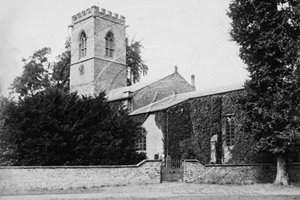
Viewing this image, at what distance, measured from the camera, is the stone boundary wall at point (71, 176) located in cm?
1666

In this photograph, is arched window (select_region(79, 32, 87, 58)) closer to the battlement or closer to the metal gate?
the battlement

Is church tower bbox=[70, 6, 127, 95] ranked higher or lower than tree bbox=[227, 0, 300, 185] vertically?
higher

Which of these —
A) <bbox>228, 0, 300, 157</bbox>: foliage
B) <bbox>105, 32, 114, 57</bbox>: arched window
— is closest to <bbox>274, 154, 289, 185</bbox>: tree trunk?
<bbox>228, 0, 300, 157</bbox>: foliage

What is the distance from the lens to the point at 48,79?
4453 cm

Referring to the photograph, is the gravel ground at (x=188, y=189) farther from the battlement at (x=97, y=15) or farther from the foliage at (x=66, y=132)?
the battlement at (x=97, y=15)

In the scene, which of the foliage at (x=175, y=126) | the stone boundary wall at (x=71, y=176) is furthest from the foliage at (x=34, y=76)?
the stone boundary wall at (x=71, y=176)

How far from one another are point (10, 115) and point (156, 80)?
19.5m

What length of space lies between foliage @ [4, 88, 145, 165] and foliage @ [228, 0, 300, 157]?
7.12m

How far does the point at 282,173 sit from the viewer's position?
Answer: 1980 centimetres

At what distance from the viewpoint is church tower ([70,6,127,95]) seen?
4203 cm

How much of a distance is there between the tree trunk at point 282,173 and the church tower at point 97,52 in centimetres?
2517

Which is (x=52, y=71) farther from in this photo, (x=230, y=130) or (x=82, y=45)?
(x=230, y=130)

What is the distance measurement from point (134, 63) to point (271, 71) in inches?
1260

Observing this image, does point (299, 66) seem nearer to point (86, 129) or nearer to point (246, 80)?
point (246, 80)
